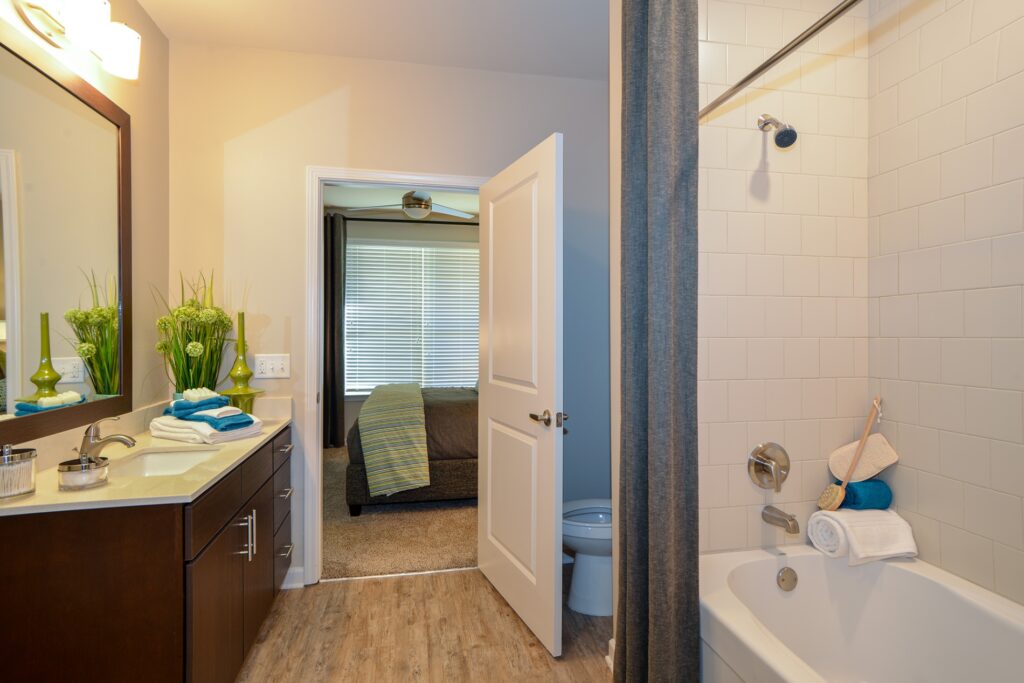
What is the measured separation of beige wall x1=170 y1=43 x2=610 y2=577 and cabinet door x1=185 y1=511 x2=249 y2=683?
3.06ft

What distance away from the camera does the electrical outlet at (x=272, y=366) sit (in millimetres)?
2719

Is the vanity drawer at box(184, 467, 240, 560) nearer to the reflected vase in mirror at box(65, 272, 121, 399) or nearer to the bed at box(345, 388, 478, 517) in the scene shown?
the reflected vase in mirror at box(65, 272, 121, 399)

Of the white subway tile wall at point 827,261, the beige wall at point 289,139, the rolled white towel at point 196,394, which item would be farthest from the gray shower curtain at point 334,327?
the white subway tile wall at point 827,261

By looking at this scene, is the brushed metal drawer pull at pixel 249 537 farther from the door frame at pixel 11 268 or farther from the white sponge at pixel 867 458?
the white sponge at pixel 867 458

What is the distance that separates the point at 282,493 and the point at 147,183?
146cm

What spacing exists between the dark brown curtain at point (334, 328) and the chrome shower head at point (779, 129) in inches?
188

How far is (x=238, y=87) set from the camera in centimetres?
270

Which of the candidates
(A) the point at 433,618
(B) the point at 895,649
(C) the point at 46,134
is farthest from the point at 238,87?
(B) the point at 895,649

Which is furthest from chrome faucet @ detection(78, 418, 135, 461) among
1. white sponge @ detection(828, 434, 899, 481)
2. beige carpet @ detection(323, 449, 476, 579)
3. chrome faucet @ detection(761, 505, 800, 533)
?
white sponge @ detection(828, 434, 899, 481)

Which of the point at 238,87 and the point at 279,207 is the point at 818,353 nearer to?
the point at 279,207

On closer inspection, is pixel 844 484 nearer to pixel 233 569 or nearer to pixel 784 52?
pixel 784 52

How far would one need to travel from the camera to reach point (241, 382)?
257cm

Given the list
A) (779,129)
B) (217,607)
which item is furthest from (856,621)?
(217,607)

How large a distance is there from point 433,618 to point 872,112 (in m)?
2.53
